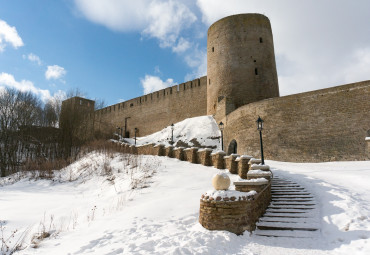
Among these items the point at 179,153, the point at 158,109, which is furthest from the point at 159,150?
the point at 158,109

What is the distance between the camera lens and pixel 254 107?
19.2 meters

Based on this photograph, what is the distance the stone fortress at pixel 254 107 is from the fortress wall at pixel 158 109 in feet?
0.38

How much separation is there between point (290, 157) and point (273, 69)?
11.5m

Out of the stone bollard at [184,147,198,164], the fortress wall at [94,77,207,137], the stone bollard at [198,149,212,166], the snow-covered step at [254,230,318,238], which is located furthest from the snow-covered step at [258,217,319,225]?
the fortress wall at [94,77,207,137]

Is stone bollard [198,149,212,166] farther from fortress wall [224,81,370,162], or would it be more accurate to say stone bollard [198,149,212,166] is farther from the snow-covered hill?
fortress wall [224,81,370,162]

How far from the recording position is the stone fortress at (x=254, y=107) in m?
14.8

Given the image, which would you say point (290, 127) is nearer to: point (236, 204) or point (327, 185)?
point (327, 185)

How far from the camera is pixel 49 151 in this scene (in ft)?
80.1

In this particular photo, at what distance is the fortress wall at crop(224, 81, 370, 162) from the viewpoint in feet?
47.0

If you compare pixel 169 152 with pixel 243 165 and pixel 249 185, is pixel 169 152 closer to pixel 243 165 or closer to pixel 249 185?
pixel 243 165

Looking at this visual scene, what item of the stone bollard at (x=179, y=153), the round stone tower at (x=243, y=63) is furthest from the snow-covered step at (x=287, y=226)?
the round stone tower at (x=243, y=63)

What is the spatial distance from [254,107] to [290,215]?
13.6 m

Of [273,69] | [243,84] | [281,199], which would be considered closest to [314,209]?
[281,199]

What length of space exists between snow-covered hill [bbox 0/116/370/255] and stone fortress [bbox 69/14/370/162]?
13.8 feet
